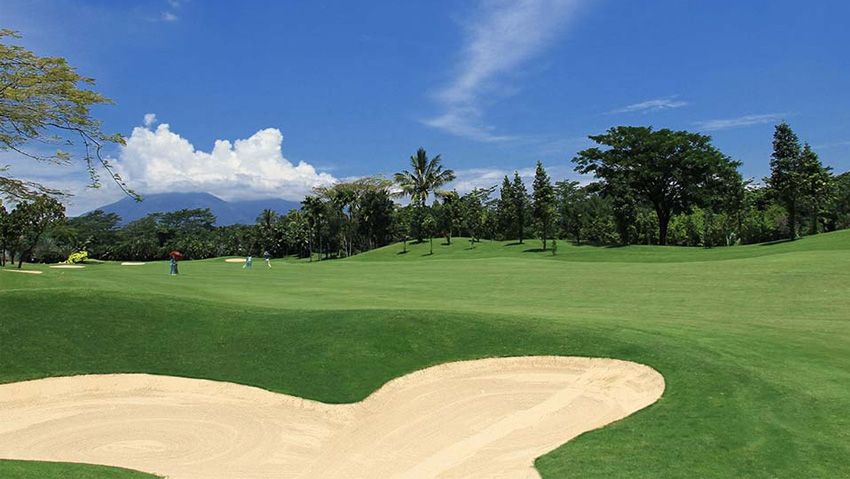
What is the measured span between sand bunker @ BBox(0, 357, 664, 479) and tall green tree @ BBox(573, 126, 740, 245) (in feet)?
189

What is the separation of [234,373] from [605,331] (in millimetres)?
10759

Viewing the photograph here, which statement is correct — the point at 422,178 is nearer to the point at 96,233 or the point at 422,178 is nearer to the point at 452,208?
the point at 452,208

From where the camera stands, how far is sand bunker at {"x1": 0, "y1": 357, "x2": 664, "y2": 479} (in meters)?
10.5

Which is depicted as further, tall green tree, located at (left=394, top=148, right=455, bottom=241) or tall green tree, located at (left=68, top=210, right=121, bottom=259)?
tall green tree, located at (left=68, top=210, right=121, bottom=259)

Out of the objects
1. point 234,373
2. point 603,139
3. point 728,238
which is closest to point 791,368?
point 234,373

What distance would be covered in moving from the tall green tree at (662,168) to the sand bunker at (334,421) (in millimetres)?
57455

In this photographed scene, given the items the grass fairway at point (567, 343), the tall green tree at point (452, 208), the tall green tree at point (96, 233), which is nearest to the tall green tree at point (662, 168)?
the tall green tree at point (452, 208)

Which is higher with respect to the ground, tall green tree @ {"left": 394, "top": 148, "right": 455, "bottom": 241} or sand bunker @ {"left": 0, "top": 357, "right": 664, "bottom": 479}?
tall green tree @ {"left": 394, "top": 148, "right": 455, "bottom": 241}

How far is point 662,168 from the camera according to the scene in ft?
217

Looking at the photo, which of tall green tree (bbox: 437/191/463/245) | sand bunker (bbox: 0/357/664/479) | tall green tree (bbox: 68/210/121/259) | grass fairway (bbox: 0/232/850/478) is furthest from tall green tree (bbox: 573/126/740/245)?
tall green tree (bbox: 68/210/121/259)

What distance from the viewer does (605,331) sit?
54.4 feet

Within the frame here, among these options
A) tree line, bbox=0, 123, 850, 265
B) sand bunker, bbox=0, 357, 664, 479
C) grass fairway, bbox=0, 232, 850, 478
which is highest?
tree line, bbox=0, 123, 850, 265

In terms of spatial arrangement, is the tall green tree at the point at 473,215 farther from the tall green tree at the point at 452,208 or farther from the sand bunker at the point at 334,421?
the sand bunker at the point at 334,421

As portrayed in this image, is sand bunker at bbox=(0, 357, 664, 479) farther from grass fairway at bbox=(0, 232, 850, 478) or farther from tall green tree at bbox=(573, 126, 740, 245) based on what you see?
tall green tree at bbox=(573, 126, 740, 245)
